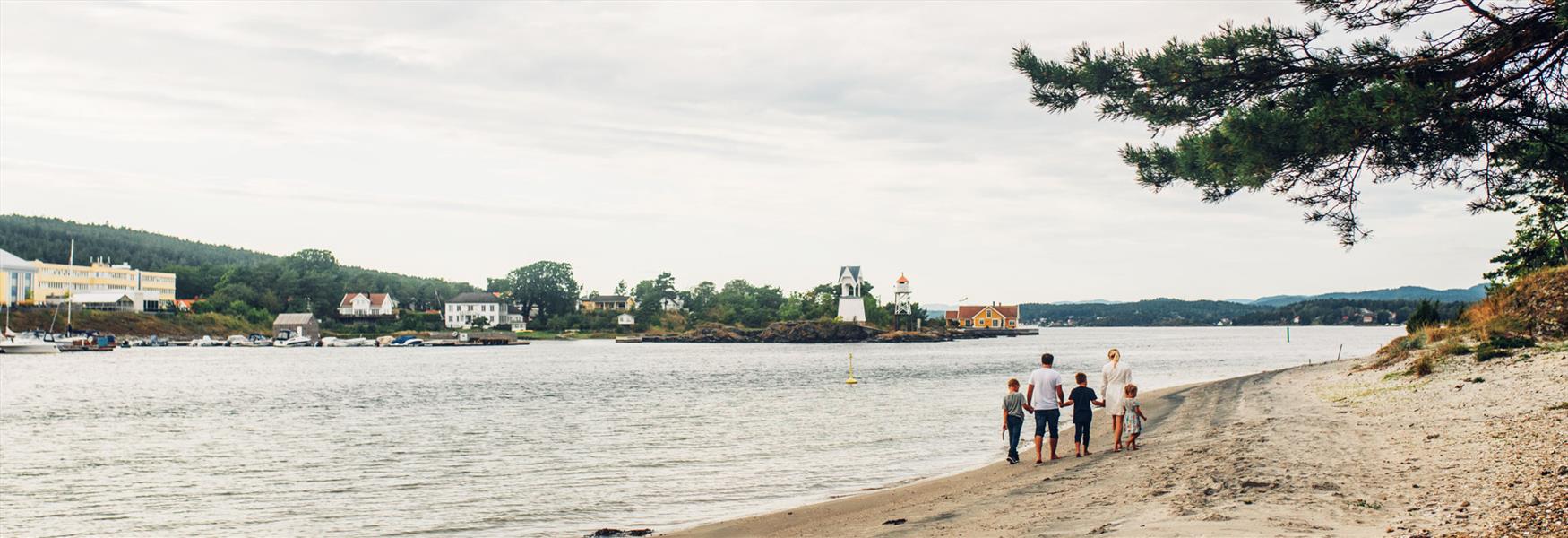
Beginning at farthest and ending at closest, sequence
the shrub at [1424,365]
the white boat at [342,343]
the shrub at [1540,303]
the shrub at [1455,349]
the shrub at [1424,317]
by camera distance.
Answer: the white boat at [342,343], the shrub at [1424,317], the shrub at [1540,303], the shrub at [1455,349], the shrub at [1424,365]

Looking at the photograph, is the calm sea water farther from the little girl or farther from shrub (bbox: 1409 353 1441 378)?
shrub (bbox: 1409 353 1441 378)

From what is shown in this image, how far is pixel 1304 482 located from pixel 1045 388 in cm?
562

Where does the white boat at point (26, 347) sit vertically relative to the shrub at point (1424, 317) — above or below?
below

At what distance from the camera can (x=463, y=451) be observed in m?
28.6

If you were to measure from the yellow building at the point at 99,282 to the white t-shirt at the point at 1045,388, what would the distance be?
18531 cm

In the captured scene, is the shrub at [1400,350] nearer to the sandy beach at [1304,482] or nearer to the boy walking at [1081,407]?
the sandy beach at [1304,482]

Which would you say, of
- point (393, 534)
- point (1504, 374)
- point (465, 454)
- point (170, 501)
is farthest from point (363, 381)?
point (1504, 374)

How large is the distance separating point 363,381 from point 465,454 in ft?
146

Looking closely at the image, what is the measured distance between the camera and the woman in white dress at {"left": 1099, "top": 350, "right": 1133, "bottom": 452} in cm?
1936

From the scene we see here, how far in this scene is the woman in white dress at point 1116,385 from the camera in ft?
63.5

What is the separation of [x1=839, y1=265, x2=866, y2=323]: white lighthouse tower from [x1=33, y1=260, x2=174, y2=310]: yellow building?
11757 centimetres

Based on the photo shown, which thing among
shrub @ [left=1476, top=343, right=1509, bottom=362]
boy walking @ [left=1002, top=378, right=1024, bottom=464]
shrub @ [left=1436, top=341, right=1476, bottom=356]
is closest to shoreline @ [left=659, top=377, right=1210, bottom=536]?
boy walking @ [left=1002, top=378, right=1024, bottom=464]

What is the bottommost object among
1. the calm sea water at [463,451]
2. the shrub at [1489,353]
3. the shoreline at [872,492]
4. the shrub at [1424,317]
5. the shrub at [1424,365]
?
the calm sea water at [463,451]

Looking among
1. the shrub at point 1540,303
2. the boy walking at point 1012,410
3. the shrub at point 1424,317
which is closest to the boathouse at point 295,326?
the shrub at point 1424,317
